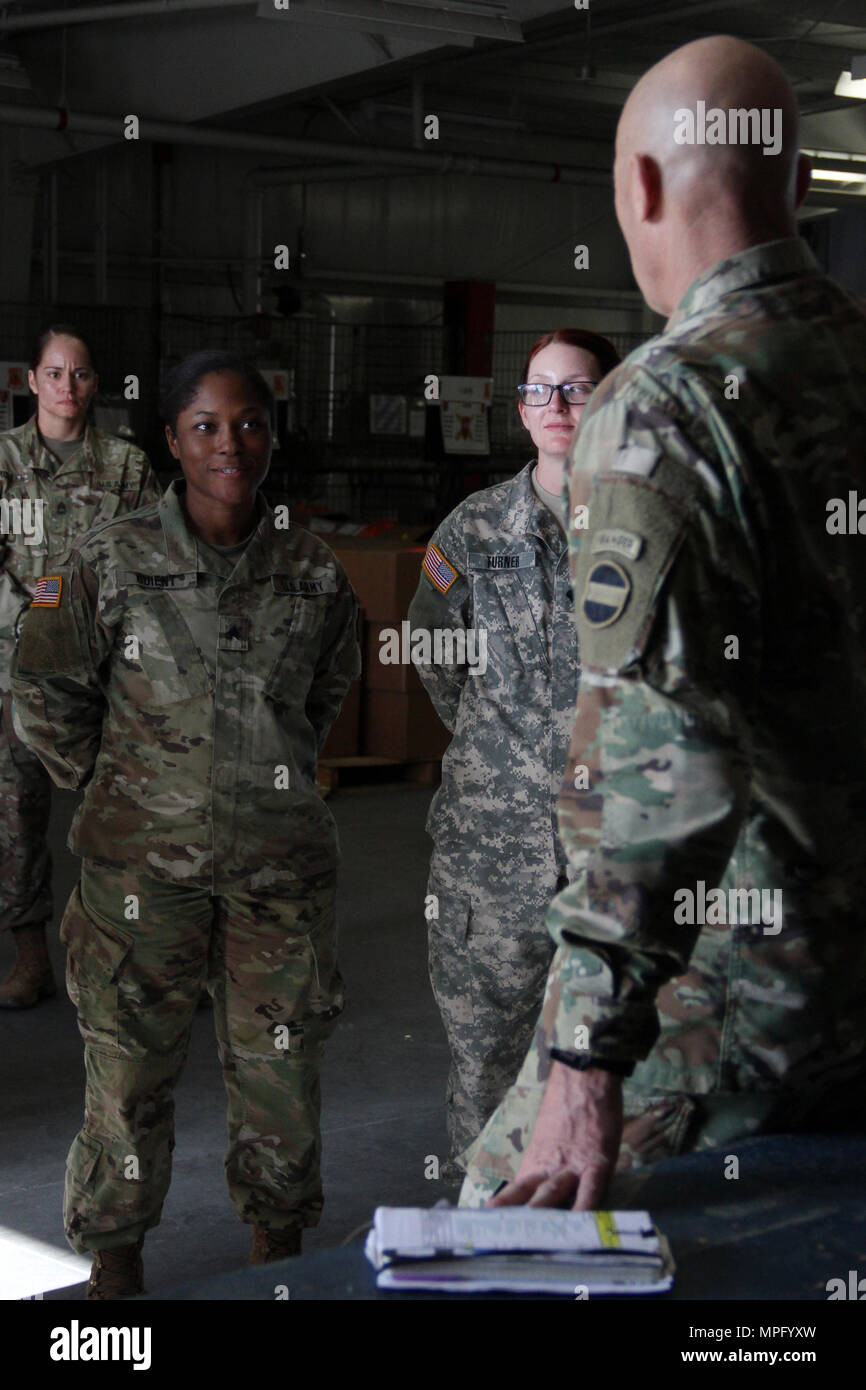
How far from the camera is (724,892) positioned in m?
1.37

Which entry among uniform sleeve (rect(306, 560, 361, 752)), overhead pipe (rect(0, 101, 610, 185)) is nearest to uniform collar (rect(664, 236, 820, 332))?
uniform sleeve (rect(306, 560, 361, 752))

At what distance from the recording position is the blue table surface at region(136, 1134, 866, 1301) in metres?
1.12

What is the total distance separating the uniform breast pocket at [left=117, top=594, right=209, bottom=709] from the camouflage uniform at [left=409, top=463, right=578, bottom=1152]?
53cm

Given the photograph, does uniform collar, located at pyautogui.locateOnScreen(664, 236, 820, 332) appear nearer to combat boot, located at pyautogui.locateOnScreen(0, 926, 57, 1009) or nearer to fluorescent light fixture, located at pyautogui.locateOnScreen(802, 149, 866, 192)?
combat boot, located at pyautogui.locateOnScreen(0, 926, 57, 1009)

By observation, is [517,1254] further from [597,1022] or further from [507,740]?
[507,740]

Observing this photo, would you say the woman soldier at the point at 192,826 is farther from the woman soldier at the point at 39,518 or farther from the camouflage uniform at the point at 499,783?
the woman soldier at the point at 39,518

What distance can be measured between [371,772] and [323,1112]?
4292mm

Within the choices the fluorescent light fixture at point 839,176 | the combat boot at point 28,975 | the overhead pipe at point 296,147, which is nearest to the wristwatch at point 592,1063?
the combat boot at point 28,975

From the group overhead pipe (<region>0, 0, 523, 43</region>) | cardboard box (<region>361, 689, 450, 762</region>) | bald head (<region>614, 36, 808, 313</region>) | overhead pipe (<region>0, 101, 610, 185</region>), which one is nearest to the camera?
bald head (<region>614, 36, 808, 313</region>)

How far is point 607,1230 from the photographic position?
1.15 m

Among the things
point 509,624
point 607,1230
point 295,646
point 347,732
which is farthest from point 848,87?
point 607,1230

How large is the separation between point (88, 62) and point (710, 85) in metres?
9.73
